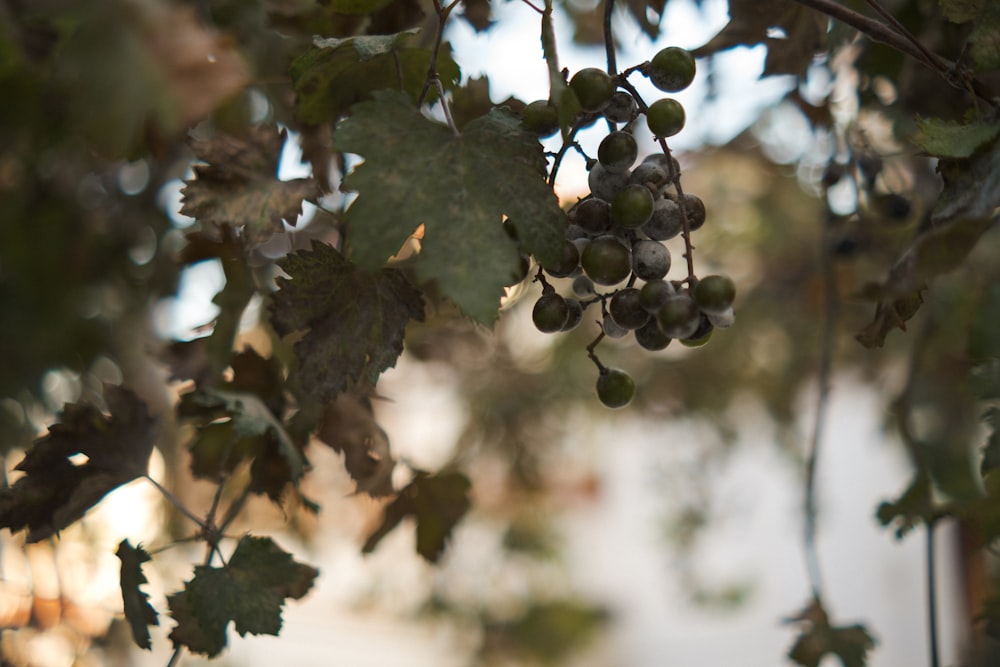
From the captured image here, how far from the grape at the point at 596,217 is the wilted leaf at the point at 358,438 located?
0.74 ft

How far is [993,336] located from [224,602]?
22.5 inches

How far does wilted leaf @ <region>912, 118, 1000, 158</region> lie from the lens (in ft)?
1.32

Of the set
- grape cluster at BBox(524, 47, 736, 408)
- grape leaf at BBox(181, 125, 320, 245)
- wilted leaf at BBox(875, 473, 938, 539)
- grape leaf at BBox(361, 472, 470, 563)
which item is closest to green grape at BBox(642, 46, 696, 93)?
grape cluster at BBox(524, 47, 736, 408)

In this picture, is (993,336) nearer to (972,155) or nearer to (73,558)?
(972,155)

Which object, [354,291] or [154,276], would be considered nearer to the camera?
[354,291]

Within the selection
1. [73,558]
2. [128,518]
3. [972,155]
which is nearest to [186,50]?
[972,155]

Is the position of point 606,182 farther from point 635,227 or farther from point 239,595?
point 239,595

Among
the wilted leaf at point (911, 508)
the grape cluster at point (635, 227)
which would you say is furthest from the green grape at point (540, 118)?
the wilted leaf at point (911, 508)

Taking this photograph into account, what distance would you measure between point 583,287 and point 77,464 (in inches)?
14.1

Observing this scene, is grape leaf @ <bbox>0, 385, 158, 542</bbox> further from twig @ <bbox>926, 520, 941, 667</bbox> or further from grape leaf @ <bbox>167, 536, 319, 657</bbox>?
twig @ <bbox>926, 520, 941, 667</bbox>

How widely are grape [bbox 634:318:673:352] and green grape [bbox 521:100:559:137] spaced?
112mm

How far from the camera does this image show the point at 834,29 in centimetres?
59

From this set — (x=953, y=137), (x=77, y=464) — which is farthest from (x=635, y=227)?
(x=77, y=464)

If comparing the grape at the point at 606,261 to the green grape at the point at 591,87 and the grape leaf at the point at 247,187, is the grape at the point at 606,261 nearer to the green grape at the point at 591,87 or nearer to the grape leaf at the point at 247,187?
the green grape at the point at 591,87
